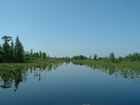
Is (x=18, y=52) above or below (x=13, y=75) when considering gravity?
above

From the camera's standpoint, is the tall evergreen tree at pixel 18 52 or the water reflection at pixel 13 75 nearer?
the water reflection at pixel 13 75

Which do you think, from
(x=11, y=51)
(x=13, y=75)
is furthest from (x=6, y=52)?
(x=13, y=75)

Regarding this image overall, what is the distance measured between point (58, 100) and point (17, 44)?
1678 inches

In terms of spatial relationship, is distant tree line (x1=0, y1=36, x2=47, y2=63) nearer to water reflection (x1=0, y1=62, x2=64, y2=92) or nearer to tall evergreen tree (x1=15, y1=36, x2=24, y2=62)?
tall evergreen tree (x1=15, y1=36, x2=24, y2=62)

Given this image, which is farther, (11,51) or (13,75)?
(11,51)

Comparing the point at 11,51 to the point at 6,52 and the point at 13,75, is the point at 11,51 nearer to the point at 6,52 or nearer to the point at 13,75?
the point at 6,52

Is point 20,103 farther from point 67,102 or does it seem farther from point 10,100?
point 67,102

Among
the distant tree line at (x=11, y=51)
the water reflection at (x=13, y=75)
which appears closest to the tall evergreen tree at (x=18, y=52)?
the distant tree line at (x=11, y=51)

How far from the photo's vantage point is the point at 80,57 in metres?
134

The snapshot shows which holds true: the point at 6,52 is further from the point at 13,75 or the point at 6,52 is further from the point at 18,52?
the point at 13,75

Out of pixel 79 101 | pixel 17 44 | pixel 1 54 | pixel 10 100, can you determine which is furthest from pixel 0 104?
pixel 17 44

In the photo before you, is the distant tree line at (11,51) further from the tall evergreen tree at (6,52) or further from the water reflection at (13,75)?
the water reflection at (13,75)

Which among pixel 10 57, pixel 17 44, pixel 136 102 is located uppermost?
pixel 17 44

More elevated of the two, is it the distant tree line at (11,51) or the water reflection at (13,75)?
the distant tree line at (11,51)
